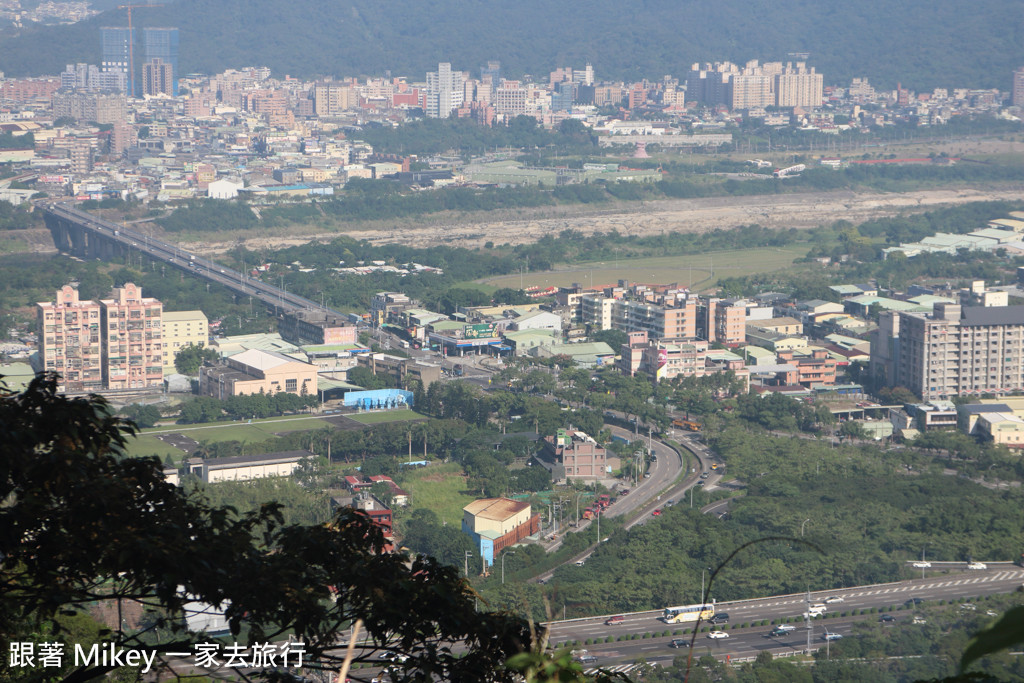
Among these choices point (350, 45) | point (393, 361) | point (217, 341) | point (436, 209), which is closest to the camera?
point (393, 361)

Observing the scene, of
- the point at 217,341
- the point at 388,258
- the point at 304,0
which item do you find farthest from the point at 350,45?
the point at 217,341

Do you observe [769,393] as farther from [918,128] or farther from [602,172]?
[918,128]

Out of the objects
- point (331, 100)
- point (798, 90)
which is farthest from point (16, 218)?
point (798, 90)

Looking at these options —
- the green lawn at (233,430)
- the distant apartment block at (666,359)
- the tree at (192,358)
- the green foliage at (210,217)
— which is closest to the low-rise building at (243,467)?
the green lawn at (233,430)

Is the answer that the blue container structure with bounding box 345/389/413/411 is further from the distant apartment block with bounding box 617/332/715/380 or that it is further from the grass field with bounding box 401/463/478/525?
the distant apartment block with bounding box 617/332/715/380

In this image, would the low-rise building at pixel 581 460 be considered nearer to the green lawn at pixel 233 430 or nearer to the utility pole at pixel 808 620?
the green lawn at pixel 233 430

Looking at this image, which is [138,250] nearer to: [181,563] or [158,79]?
[181,563]
